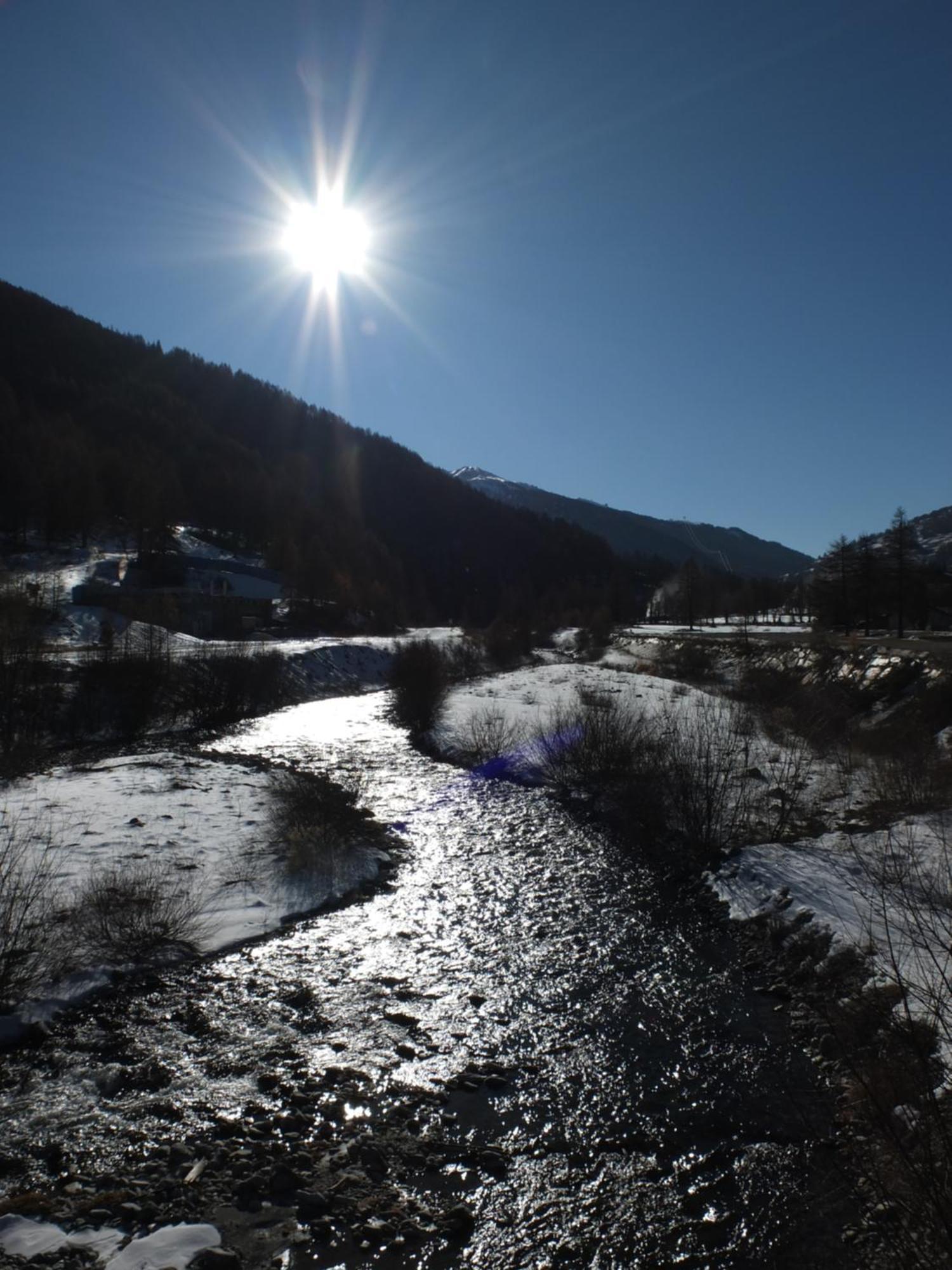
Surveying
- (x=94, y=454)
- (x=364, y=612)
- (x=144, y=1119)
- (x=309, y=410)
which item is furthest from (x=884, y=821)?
Result: (x=309, y=410)

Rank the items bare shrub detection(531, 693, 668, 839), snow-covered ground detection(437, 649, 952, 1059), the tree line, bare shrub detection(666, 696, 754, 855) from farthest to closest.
Answer: the tree line → bare shrub detection(531, 693, 668, 839) → bare shrub detection(666, 696, 754, 855) → snow-covered ground detection(437, 649, 952, 1059)

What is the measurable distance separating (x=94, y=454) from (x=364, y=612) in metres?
53.8

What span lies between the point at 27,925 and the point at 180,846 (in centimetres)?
450

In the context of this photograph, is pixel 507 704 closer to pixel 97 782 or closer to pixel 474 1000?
pixel 97 782

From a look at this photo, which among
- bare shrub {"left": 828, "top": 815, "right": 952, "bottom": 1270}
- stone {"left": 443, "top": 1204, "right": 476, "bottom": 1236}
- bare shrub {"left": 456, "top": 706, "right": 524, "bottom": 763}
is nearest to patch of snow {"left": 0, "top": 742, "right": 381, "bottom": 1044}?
stone {"left": 443, "top": 1204, "right": 476, "bottom": 1236}

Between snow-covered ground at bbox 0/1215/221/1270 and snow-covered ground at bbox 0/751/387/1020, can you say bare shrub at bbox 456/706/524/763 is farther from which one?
snow-covered ground at bbox 0/1215/221/1270

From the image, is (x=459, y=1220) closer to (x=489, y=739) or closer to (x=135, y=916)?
(x=135, y=916)

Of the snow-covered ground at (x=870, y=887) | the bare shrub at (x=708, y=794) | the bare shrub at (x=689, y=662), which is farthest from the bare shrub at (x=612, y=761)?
the bare shrub at (x=689, y=662)

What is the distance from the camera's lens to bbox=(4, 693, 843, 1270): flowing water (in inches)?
217

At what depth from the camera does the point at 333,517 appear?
142m

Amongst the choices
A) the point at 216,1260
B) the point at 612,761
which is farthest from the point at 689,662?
the point at 216,1260

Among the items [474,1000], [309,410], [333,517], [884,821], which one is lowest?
[474,1000]

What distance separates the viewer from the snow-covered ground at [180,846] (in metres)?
10.8

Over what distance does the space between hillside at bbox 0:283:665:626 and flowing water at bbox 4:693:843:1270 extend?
7663 centimetres
